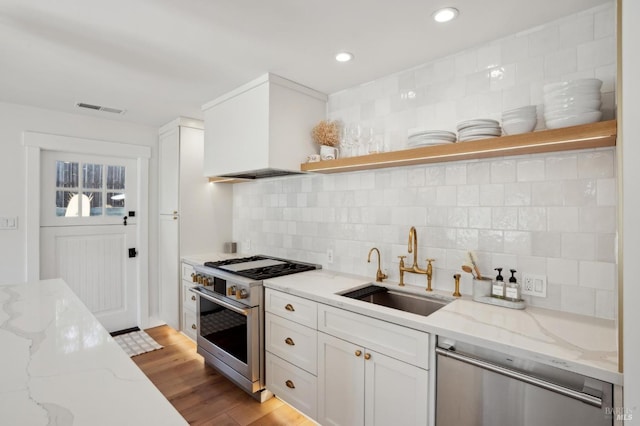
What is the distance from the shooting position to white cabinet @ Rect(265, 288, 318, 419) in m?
1.98

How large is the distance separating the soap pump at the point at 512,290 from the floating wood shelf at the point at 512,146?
63cm

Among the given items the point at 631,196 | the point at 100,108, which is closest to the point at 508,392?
the point at 631,196

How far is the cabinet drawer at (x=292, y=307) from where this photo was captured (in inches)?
77.8

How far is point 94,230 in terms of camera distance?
11.4ft

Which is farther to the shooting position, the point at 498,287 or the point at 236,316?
the point at 236,316

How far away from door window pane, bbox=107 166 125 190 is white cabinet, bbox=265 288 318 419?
2.46 m

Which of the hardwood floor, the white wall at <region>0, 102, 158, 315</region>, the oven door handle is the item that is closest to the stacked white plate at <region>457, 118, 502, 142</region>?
the oven door handle

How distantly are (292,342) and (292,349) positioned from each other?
0.05 meters

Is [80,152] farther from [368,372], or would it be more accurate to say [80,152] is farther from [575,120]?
[575,120]

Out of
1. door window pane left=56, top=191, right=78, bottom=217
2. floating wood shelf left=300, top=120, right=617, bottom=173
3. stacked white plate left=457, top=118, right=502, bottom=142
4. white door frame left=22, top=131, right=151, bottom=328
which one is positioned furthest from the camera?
door window pane left=56, top=191, right=78, bottom=217

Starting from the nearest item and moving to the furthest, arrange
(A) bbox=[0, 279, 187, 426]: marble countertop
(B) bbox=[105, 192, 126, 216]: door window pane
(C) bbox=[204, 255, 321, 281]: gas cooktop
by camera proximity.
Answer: (A) bbox=[0, 279, 187, 426]: marble countertop, (C) bbox=[204, 255, 321, 281]: gas cooktop, (B) bbox=[105, 192, 126, 216]: door window pane

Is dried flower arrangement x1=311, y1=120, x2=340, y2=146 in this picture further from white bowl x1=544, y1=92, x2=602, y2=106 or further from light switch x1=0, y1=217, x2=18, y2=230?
light switch x1=0, y1=217, x2=18, y2=230

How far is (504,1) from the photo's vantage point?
4.83 ft

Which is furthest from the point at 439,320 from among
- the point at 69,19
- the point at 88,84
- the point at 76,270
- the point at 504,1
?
the point at 76,270
